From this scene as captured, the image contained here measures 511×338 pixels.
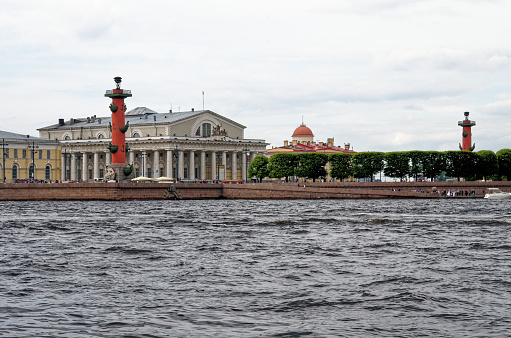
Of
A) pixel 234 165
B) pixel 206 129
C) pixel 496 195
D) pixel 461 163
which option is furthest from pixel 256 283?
pixel 234 165

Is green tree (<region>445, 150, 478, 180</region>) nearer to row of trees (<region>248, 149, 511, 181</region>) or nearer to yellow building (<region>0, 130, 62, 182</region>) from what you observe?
row of trees (<region>248, 149, 511, 181</region>)

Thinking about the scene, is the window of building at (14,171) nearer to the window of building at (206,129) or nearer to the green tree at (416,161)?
the window of building at (206,129)

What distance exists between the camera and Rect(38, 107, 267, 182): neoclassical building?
90.4 m

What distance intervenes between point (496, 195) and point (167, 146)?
1526 inches

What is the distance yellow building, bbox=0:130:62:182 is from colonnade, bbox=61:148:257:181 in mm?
1711

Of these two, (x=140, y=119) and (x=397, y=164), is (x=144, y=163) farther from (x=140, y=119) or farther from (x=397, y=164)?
(x=397, y=164)

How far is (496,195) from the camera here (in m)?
66.3

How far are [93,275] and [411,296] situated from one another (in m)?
7.02

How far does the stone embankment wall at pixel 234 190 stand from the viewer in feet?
205

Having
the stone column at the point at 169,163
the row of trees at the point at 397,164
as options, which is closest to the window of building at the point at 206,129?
the stone column at the point at 169,163

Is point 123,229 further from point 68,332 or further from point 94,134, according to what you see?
point 94,134

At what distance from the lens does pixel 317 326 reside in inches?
469

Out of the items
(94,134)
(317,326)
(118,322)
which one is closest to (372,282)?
(317,326)

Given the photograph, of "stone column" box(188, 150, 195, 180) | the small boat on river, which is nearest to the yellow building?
"stone column" box(188, 150, 195, 180)
